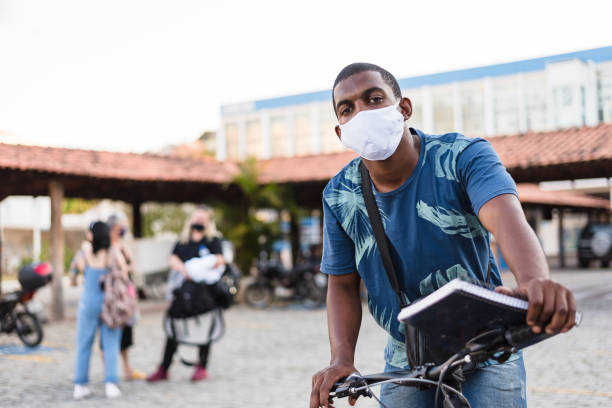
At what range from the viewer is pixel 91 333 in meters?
6.85

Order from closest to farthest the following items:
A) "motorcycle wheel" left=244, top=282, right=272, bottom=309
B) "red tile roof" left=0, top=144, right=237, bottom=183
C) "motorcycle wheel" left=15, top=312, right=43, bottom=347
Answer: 1. "motorcycle wheel" left=15, top=312, right=43, bottom=347
2. "red tile roof" left=0, top=144, right=237, bottom=183
3. "motorcycle wheel" left=244, top=282, right=272, bottom=309

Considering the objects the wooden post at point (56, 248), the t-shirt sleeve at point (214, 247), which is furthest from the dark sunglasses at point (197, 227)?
the wooden post at point (56, 248)

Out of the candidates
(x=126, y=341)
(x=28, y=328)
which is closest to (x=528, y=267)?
(x=126, y=341)

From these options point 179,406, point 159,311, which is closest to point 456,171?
point 179,406

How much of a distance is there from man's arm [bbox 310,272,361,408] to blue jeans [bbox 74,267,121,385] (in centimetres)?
514

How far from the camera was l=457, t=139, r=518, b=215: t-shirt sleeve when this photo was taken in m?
1.70

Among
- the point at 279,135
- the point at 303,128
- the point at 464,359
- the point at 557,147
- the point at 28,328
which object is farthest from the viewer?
the point at 279,135

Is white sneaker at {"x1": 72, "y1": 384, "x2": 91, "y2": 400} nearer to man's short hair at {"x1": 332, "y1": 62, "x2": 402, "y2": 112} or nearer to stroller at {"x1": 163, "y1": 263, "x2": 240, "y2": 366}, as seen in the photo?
stroller at {"x1": 163, "y1": 263, "x2": 240, "y2": 366}

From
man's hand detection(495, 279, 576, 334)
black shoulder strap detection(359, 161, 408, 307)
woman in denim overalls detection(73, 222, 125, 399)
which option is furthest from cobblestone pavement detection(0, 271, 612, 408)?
man's hand detection(495, 279, 576, 334)

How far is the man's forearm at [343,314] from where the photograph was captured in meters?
2.09

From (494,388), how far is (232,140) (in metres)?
63.5

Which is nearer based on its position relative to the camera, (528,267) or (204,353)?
(528,267)

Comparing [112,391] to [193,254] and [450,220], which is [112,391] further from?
[450,220]

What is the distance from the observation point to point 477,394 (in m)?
1.90
